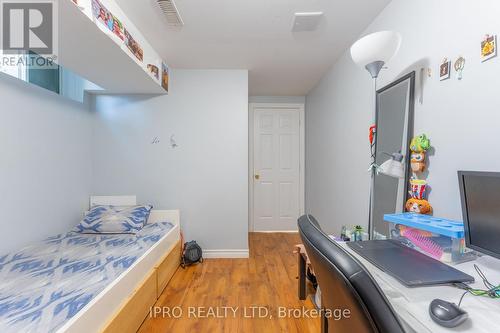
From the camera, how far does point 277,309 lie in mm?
1986

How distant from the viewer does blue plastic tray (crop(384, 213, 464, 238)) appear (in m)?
1.04

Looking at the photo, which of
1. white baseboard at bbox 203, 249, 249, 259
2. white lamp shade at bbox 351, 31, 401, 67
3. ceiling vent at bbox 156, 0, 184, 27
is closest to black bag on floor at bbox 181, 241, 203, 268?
white baseboard at bbox 203, 249, 249, 259

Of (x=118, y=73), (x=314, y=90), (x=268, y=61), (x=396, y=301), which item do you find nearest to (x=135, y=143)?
(x=118, y=73)

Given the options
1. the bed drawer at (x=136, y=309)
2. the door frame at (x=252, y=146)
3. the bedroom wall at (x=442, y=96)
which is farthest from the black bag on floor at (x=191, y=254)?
the bedroom wall at (x=442, y=96)

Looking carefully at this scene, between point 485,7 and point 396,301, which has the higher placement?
point 485,7

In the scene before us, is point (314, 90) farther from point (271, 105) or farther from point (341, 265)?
point (341, 265)

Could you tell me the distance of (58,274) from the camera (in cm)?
151

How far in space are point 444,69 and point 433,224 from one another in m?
0.83

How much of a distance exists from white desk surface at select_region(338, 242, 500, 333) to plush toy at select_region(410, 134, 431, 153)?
66 cm

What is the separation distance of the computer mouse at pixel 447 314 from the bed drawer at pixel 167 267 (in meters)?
1.97

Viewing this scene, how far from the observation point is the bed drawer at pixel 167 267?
6.99 feet

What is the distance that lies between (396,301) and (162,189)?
2.76 meters

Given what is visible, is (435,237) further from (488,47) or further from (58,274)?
(58,274)

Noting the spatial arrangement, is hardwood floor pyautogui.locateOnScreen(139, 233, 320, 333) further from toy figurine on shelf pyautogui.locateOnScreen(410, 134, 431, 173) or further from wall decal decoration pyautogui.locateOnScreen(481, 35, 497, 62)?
wall decal decoration pyautogui.locateOnScreen(481, 35, 497, 62)
